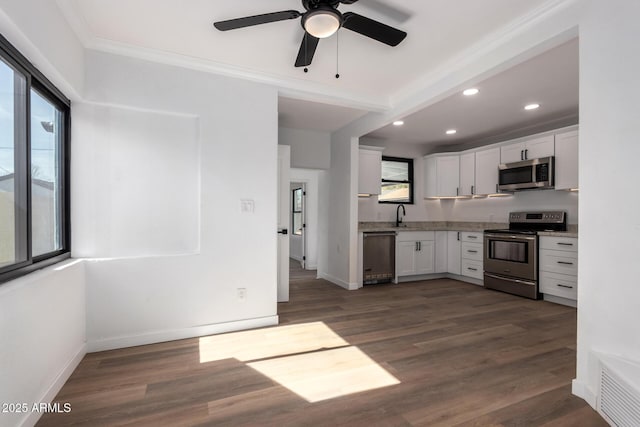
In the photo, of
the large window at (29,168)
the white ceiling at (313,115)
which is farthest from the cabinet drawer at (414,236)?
the large window at (29,168)

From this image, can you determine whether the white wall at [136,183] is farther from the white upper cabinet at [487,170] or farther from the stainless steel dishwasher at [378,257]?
the white upper cabinet at [487,170]

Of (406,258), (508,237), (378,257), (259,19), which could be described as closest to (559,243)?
(508,237)

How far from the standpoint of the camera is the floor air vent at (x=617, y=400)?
1501 millimetres

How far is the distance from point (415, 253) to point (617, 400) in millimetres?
3770

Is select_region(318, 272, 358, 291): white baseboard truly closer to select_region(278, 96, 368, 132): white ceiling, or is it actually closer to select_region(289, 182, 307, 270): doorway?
select_region(289, 182, 307, 270): doorway

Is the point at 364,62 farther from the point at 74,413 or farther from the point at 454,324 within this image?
the point at 74,413

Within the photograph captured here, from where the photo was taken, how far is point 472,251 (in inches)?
205

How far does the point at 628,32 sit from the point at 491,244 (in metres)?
3.61

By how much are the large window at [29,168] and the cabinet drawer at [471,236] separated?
527 cm

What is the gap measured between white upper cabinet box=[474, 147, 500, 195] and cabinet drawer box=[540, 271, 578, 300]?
154 cm

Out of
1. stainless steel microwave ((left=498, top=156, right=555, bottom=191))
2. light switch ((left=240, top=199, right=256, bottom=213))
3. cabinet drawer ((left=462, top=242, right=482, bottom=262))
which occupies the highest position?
stainless steel microwave ((left=498, top=156, right=555, bottom=191))

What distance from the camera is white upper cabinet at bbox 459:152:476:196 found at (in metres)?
5.43

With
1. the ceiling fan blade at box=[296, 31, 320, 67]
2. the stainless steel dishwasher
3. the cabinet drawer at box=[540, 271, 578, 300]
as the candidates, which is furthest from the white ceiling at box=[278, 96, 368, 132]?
the cabinet drawer at box=[540, 271, 578, 300]

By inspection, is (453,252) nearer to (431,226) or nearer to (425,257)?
(425,257)
